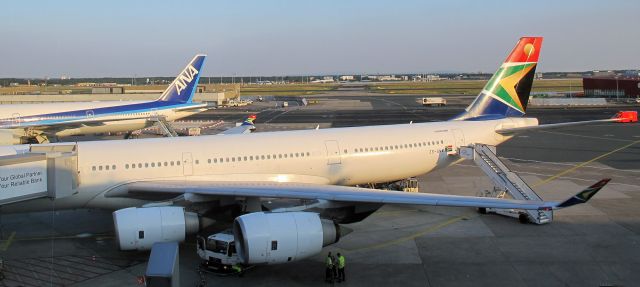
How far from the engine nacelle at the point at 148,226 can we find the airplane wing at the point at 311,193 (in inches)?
50.6

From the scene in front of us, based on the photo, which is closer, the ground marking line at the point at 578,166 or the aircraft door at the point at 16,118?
the ground marking line at the point at 578,166

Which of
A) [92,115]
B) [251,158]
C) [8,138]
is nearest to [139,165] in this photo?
[251,158]

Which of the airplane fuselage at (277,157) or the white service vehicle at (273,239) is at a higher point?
the airplane fuselage at (277,157)

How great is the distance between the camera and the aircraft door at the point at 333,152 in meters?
22.2

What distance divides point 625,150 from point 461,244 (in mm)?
28466

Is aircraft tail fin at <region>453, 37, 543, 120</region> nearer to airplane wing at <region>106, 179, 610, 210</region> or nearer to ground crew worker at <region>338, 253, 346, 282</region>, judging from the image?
airplane wing at <region>106, 179, 610, 210</region>

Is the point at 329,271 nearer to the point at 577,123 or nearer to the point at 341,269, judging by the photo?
the point at 341,269

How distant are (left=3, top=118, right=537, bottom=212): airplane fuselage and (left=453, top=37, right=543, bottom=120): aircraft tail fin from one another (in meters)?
1.83

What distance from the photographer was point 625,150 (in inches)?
1565

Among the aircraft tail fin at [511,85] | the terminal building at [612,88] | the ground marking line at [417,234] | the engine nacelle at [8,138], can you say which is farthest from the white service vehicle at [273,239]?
the terminal building at [612,88]

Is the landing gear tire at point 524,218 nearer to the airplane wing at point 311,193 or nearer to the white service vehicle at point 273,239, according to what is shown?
the airplane wing at point 311,193

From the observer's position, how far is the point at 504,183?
22.1m

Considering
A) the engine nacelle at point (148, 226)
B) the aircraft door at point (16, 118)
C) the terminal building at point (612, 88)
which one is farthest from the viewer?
the terminal building at point (612, 88)

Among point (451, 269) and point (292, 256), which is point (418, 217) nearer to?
point (451, 269)
